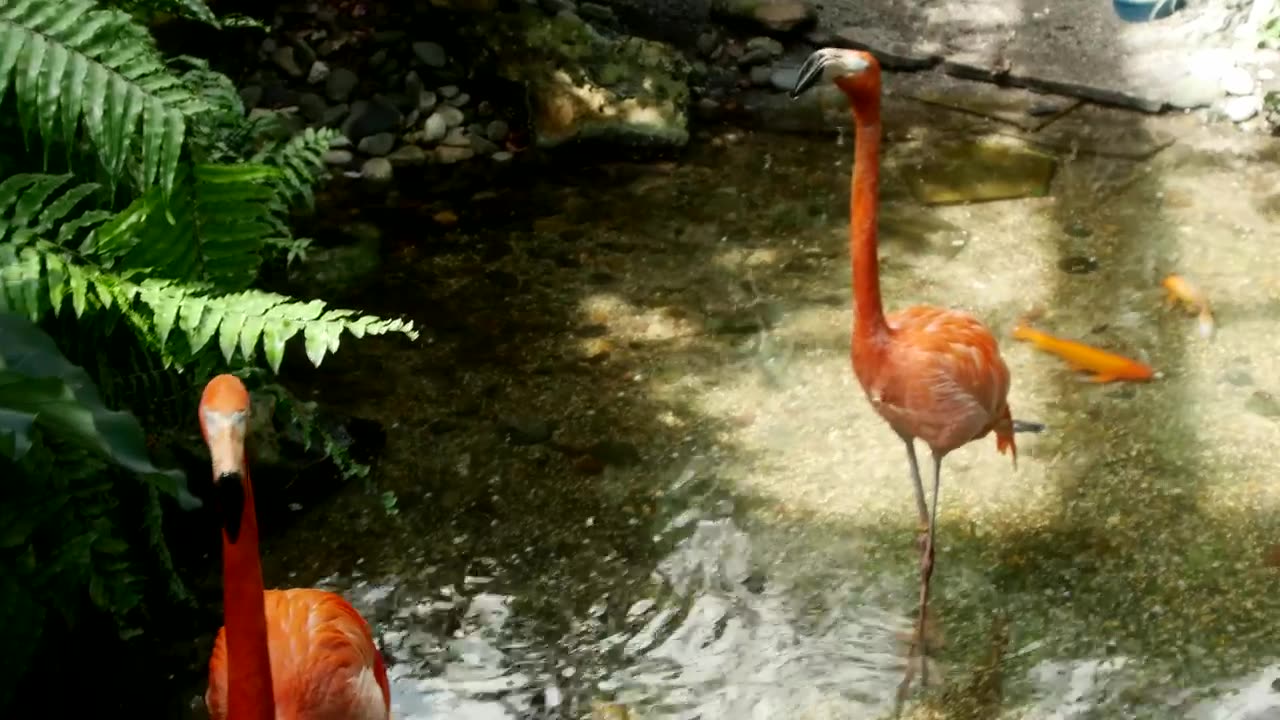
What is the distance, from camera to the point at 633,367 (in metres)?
3.98

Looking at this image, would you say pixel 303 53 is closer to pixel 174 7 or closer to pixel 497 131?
pixel 497 131

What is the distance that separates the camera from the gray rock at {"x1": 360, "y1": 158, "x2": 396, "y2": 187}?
514 centimetres

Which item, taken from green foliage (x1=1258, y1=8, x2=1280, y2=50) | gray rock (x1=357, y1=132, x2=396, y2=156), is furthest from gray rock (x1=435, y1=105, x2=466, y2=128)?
green foliage (x1=1258, y1=8, x2=1280, y2=50)

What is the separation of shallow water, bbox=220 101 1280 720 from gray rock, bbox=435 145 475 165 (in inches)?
14.4

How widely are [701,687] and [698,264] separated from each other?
6.27ft

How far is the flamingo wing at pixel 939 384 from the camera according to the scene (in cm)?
291

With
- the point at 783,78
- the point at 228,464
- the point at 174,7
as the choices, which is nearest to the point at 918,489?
the point at 228,464

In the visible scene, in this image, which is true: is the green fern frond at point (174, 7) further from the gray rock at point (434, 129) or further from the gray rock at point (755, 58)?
the gray rock at point (755, 58)

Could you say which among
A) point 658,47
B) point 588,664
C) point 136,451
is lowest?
point 588,664

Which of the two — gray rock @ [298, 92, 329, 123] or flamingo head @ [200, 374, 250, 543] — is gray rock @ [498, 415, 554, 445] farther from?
gray rock @ [298, 92, 329, 123]

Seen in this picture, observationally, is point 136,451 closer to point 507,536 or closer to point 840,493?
point 507,536

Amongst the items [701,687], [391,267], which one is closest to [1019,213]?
[391,267]

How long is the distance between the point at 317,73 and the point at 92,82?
3351 millimetres

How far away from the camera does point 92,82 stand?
2424mm
